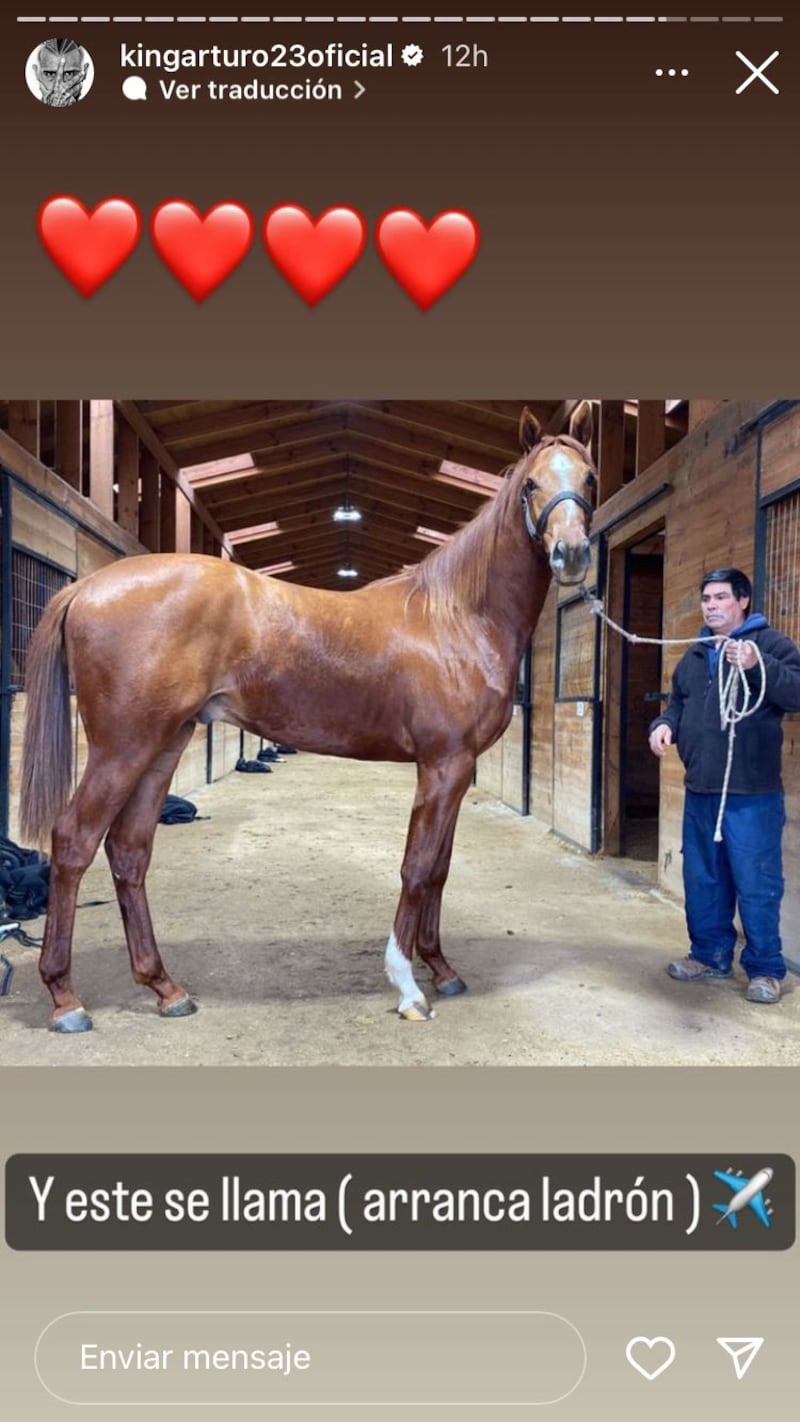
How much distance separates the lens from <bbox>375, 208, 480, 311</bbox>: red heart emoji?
1071 mm

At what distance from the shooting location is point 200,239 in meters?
1.09

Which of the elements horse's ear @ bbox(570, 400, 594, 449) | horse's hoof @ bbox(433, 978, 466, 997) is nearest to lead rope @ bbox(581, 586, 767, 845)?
horse's ear @ bbox(570, 400, 594, 449)

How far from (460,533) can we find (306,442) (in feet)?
14.4

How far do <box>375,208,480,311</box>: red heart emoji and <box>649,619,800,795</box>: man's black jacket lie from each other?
55.6 inches

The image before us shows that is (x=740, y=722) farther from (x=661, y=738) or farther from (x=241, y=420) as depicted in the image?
(x=241, y=420)

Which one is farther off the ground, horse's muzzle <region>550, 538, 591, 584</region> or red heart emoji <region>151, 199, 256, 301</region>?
red heart emoji <region>151, 199, 256, 301</region>

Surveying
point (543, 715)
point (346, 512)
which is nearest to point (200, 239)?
point (543, 715)

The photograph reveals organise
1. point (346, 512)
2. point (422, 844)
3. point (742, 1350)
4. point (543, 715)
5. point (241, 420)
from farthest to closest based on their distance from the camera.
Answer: point (346, 512)
point (543, 715)
point (241, 420)
point (422, 844)
point (742, 1350)

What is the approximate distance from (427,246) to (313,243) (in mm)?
162

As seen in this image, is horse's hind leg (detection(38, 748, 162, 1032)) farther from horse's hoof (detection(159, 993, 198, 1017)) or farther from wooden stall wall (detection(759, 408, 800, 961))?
wooden stall wall (detection(759, 408, 800, 961))

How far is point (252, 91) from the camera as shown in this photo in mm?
1039

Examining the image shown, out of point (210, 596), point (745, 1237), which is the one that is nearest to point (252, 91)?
point (210, 596)

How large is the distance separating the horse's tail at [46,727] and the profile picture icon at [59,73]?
3.55 feet

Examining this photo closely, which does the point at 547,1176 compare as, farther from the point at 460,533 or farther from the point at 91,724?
the point at 460,533
